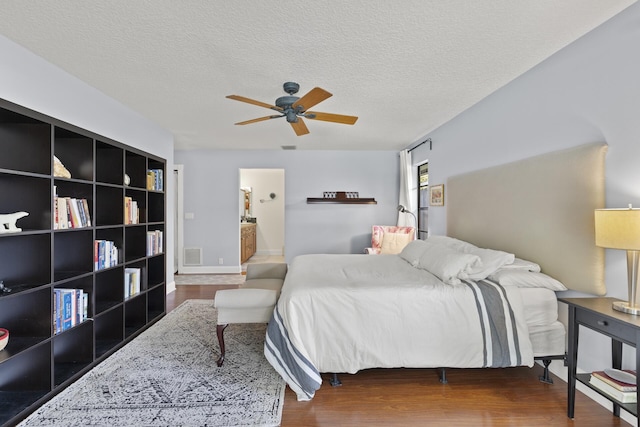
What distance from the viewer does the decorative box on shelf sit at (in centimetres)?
591

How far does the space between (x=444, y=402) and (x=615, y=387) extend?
89 cm

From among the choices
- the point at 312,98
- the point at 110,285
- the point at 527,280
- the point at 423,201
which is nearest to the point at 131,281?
the point at 110,285

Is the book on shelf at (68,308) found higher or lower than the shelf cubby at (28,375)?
higher

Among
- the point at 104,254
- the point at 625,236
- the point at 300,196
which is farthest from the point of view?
the point at 300,196

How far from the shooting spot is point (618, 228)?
5.25ft

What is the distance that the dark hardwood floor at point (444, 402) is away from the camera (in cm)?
186

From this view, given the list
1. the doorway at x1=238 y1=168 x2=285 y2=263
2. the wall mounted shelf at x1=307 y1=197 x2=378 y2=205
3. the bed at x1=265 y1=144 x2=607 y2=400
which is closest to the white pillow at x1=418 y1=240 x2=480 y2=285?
the bed at x1=265 y1=144 x2=607 y2=400

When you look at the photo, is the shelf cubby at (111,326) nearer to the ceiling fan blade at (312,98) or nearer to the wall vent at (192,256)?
the ceiling fan blade at (312,98)

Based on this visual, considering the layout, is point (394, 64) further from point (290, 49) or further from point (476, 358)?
point (476, 358)

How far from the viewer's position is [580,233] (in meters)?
2.09

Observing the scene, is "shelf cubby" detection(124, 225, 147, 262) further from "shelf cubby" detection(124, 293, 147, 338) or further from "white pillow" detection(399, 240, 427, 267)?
"white pillow" detection(399, 240, 427, 267)

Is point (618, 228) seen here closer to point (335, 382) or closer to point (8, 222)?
point (335, 382)

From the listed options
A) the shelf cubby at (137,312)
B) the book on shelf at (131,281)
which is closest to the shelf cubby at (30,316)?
the book on shelf at (131,281)

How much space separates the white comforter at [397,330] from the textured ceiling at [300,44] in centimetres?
171
